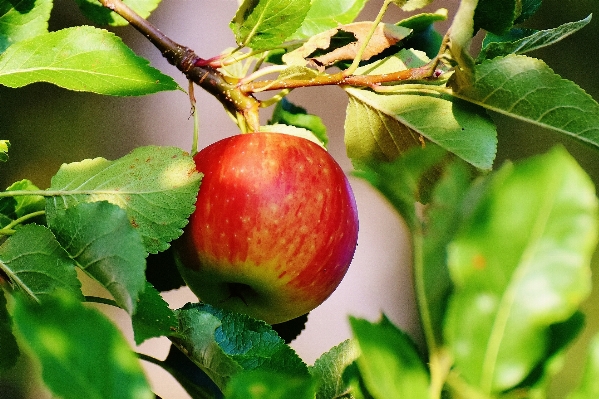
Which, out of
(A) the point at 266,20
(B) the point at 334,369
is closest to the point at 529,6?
(A) the point at 266,20

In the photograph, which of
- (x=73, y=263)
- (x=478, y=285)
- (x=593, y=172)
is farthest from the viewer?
(x=593, y=172)

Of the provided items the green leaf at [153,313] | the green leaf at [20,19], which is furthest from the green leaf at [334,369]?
the green leaf at [20,19]

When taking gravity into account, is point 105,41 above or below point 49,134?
above

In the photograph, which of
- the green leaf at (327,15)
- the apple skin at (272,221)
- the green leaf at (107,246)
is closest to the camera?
the green leaf at (107,246)

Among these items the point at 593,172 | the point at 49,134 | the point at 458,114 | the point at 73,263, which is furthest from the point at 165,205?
the point at 593,172

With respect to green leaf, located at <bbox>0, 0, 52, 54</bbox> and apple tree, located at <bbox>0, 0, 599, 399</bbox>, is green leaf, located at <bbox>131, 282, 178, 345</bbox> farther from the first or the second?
green leaf, located at <bbox>0, 0, 52, 54</bbox>

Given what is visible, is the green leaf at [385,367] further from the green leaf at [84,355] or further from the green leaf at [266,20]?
the green leaf at [266,20]

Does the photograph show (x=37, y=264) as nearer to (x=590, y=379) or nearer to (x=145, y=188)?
(x=145, y=188)

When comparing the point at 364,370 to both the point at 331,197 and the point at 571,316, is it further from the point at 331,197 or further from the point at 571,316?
the point at 331,197
